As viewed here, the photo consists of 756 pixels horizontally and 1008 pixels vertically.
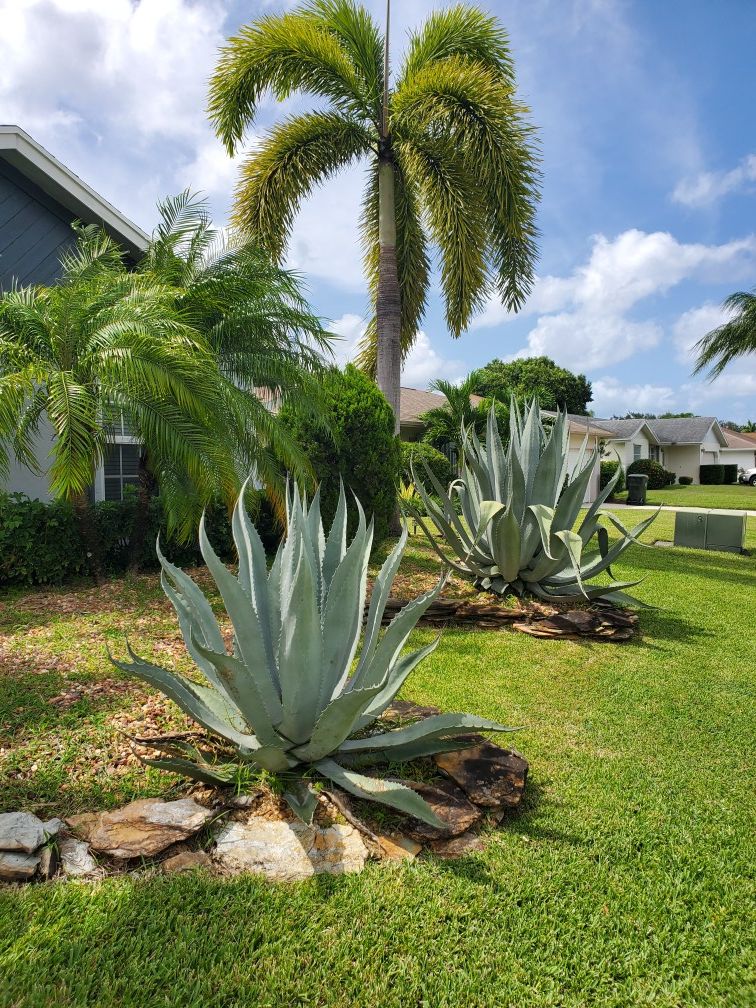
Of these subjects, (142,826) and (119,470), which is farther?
(119,470)

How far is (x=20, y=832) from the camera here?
8.50 ft

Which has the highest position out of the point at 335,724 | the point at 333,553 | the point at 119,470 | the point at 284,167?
the point at 284,167

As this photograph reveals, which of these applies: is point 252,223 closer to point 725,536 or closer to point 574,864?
point 725,536

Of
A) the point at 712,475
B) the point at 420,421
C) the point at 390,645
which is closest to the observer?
the point at 390,645

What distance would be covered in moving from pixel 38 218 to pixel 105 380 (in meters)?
5.47

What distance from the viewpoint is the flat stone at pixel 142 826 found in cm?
257

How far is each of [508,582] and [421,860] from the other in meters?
4.45

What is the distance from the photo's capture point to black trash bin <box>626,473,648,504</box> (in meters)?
26.2

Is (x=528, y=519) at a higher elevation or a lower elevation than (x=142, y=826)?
higher

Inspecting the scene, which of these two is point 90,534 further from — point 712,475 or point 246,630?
point 712,475

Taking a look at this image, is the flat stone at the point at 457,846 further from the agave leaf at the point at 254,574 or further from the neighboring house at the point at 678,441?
the neighboring house at the point at 678,441

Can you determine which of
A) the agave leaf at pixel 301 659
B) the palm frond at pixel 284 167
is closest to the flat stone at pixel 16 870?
the agave leaf at pixel 301 659

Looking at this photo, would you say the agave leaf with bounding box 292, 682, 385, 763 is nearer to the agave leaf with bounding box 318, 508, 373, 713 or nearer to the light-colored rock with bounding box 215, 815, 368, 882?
the agave leaf with bounding box 318, 508, 373, 713

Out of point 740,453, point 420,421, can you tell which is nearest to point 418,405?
point 420,421
